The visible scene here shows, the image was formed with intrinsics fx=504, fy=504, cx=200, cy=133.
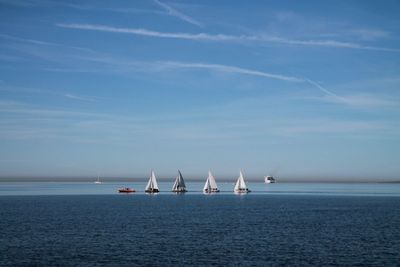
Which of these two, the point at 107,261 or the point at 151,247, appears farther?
the point at 151,247

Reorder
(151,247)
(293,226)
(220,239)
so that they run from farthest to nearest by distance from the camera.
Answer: (293,226) < (220,239) < (151,247)

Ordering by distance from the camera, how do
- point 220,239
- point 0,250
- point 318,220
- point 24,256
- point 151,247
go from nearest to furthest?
point 24,256
point 0,250
point 151,247
point 220,239
point 318,220

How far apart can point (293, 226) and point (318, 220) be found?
15565mm

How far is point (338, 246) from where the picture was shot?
67375 mm

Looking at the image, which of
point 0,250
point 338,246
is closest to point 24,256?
point 0,250

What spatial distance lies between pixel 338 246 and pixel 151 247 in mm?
24884

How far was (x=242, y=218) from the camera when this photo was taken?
110062 mm

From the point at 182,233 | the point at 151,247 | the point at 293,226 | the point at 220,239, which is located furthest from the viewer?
the point at 293,226

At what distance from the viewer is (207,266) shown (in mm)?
53406

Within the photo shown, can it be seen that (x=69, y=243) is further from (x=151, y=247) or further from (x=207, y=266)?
(x=207, y=266)

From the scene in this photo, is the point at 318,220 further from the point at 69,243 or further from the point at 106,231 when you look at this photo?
the point at 69,243

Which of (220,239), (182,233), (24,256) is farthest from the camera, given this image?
(182,233)

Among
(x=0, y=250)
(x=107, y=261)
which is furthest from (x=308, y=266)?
(x=0, y=250)

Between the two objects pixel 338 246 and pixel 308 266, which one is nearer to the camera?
pixel 308 266
